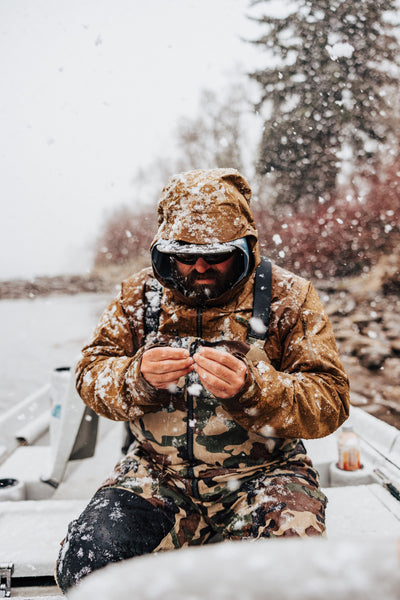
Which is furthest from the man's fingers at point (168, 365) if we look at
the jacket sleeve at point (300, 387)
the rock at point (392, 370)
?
the rock at point (392, 370)

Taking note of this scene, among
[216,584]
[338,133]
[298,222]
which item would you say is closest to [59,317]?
[298,222]

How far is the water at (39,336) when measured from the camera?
9.99 m

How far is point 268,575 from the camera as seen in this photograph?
18.2 inches

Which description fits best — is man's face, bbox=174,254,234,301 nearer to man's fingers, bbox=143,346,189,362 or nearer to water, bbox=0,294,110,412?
man's fingers, bbox=143,346,189,362

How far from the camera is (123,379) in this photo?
5.12 ft

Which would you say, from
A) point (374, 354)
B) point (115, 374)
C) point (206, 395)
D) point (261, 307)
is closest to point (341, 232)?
point (374, 354)

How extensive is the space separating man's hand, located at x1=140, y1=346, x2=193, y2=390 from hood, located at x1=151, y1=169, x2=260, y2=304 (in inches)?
12.4

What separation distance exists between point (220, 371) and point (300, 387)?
1.04ft

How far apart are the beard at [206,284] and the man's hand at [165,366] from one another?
29cm

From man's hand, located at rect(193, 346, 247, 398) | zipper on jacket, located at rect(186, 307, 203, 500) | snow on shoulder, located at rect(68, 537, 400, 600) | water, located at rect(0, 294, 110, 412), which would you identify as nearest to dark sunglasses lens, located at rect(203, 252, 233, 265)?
zipper on jacket, located at rect(186, 307, 203, 500)

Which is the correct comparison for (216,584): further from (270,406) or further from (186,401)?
(186,401)

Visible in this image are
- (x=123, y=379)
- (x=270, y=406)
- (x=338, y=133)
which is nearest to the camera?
(x=270, y=406)

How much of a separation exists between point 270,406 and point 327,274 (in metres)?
8.47

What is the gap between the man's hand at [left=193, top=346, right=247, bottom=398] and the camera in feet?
4.32
